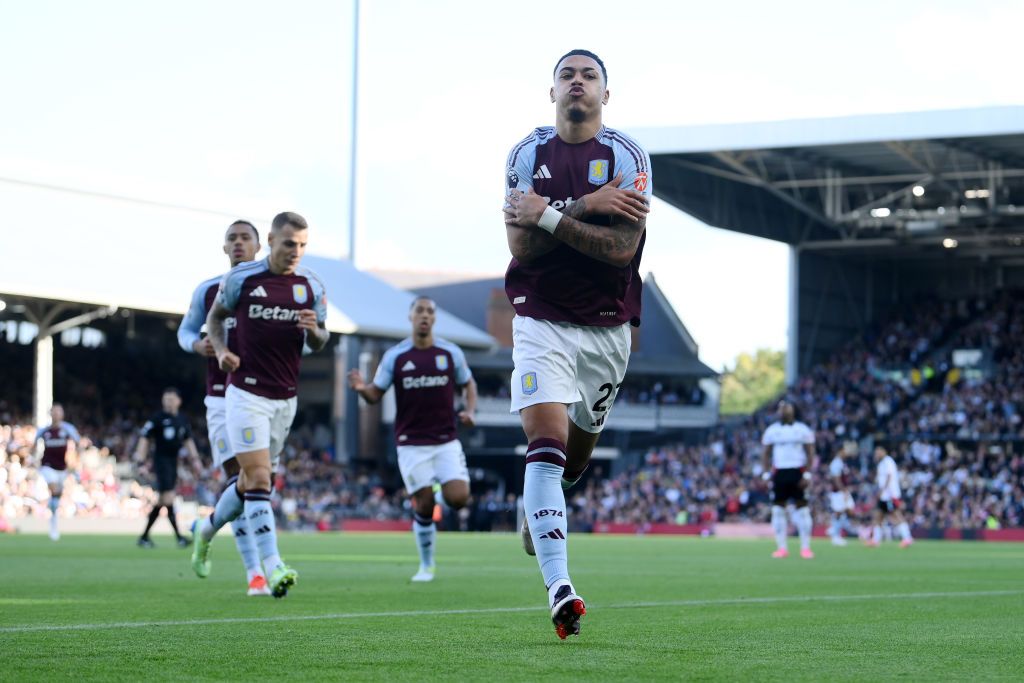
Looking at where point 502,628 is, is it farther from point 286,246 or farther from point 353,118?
point 353,118

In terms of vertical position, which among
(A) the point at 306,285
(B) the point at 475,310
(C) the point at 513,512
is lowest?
(C) the point at 513,512

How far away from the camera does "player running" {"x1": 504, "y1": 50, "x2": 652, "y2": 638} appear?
6.66m

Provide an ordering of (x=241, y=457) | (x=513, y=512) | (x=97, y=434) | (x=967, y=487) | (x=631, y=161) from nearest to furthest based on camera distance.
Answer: (x=631, y=161), (x=241, y=457), (x=967, y=487), (x=97, y=434), (x=513, y=512)

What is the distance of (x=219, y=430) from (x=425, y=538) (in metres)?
2.40

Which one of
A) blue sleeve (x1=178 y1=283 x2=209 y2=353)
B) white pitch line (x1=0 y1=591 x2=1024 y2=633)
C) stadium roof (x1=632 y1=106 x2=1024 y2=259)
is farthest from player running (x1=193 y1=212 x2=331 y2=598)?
stadium roof (x1=632 y1=106 x2=1024 y2=259)

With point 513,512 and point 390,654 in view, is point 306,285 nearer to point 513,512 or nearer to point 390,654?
point 390,654

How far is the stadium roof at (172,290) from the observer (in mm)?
37844

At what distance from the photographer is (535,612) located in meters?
8.51

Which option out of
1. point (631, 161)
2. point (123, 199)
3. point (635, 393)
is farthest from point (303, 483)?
point (631, 161)

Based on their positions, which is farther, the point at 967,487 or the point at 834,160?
the point at 834,160

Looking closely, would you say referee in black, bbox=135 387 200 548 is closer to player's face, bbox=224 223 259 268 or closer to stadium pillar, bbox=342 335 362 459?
player's face, bbox=224 223 259 268

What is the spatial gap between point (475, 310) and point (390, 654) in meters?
60.1

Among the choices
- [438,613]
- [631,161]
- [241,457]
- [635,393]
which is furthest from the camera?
[635,393]

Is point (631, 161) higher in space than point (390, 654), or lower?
higher
